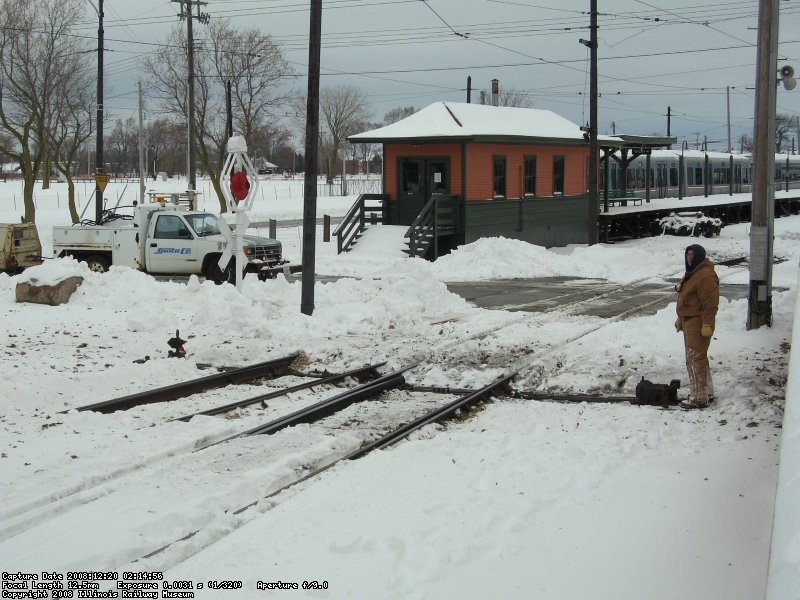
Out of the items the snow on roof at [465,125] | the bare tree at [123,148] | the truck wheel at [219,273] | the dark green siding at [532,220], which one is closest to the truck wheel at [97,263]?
the truck wheel at [219,273]

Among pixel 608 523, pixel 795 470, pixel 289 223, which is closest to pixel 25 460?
pixel 608 523

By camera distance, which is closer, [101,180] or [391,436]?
[391,436]

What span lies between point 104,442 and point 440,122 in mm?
23808

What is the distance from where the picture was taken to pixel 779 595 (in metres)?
3.58

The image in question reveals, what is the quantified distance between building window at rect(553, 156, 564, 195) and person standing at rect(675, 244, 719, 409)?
25.9m

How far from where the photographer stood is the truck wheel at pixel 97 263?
22.4 m

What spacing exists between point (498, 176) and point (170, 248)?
1316 centimetres

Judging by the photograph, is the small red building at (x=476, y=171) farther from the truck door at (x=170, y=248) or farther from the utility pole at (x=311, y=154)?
the utility pole at (x=311, y=154)

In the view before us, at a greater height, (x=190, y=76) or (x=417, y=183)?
(x=190, y=76)

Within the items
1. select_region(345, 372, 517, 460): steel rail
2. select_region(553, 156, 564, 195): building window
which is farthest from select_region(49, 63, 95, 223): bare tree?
select_region(345, 372, 517, 460): steel rail

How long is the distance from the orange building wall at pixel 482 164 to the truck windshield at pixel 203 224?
9.10 metres

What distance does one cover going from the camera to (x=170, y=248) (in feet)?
74.0

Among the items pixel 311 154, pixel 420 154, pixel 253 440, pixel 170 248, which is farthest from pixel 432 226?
pixel 253 440

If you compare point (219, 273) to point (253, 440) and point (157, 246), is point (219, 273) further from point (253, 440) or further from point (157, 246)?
point (253, 440)
